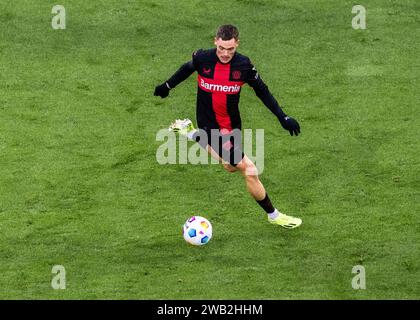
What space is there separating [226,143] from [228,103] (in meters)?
0.55

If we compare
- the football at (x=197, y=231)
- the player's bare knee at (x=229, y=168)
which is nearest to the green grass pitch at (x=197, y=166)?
the football at (x=197, y=231)

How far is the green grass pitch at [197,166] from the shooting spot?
1421cm

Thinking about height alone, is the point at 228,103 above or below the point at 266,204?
above

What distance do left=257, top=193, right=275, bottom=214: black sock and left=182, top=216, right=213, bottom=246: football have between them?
2.79 ft

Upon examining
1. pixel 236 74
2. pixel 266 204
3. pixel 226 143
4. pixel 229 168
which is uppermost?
pixel 236 74

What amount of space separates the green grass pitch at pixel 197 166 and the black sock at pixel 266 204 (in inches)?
10.5

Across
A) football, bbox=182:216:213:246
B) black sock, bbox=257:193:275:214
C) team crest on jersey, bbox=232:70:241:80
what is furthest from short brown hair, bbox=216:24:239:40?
football, bbox=182:216:213:246

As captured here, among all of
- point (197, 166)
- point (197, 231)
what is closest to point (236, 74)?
point (197, 231)

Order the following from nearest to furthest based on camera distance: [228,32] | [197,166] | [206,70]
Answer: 1. [228,32]
2. [206,70]
3. [197,166]

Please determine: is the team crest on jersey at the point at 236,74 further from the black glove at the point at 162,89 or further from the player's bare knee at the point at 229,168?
the player's bare knee at the point at 229,168

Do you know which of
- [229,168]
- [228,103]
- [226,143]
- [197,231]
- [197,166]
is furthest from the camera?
[197,166]

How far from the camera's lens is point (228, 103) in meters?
15.0

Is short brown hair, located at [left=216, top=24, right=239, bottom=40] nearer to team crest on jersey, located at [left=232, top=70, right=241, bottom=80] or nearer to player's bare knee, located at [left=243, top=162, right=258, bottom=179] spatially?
team crest on jersey, located at [left=232, top=70, right=241, bottom=80]

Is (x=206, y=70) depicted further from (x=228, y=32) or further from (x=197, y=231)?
(x=197, y=231)
